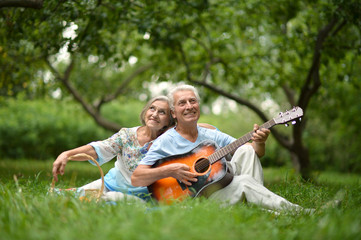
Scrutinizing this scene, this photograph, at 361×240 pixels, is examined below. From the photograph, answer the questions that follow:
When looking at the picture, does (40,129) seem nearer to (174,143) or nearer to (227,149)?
(174,143)

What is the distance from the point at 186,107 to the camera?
3.59 metres

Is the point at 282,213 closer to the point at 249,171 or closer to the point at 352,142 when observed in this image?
the point at 249,171

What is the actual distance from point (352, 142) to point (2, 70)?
34.9 feet

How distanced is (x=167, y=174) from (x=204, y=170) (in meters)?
0.39

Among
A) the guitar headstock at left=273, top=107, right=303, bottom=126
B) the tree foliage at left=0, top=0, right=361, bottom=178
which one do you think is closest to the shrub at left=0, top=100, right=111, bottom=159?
the tree foliage at left=0, top=0, right=361, bottom=178

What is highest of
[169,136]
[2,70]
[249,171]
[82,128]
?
[2,70]

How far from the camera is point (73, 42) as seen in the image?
15.9 feet

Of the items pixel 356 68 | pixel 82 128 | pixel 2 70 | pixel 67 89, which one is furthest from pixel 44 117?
pixel 356 68

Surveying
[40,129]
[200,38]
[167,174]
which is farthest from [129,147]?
[40,129]

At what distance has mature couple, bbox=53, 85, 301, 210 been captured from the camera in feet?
10.7

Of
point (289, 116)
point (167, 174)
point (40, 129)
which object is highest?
point (289, 116)

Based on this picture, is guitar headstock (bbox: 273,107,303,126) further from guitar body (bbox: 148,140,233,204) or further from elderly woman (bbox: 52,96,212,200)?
elderly woman (bbox: 52,96,212,200)

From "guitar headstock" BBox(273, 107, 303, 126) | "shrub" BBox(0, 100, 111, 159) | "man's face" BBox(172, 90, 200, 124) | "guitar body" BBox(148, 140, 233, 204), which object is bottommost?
"shrub" BBox(0, 100, 111, 159)

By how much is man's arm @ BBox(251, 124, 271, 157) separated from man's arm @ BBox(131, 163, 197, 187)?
2.22 feet
